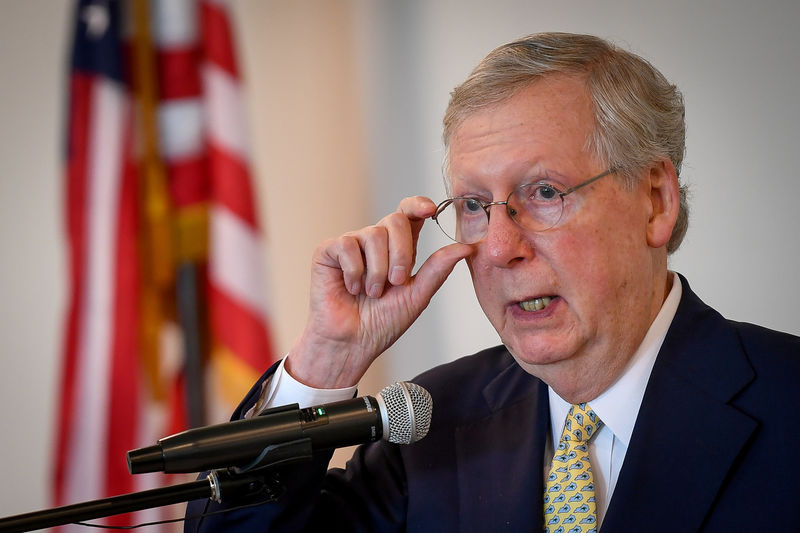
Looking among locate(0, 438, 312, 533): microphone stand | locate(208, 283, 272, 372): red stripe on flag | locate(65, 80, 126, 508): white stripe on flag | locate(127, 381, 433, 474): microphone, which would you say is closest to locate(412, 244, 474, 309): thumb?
locate(127, 381, 433, 474): microphone

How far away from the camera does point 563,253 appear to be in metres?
1.50

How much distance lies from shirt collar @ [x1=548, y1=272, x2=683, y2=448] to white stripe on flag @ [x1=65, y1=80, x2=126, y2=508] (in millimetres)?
1851

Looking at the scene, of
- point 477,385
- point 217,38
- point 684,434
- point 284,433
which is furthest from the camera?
point 217,38

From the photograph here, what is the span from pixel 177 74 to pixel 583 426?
1986 millimetres

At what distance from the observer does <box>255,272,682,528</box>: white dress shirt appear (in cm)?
156

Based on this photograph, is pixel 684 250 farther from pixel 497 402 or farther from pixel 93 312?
pixel 93 312

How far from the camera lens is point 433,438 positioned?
5.78 ft

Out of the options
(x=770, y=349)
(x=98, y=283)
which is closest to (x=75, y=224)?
(x=98, y=283)

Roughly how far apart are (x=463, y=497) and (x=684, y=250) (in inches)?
46.3

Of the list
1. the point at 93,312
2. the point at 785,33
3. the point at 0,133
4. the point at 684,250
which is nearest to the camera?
the point at 785,33

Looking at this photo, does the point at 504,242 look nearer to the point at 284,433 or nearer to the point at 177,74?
the point at 284,433

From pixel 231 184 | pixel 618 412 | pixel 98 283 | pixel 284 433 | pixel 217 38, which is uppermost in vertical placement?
pixel 217 38

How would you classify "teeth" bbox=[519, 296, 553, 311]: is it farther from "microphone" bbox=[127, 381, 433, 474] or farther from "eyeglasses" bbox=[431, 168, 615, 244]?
"microphone" bbox=[127, 381, 433, 474]

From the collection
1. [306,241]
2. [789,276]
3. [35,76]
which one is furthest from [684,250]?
[35,76]
